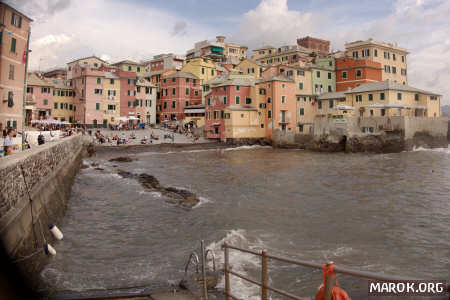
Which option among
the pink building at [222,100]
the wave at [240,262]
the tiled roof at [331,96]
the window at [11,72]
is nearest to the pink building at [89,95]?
the pink building at [222,100]

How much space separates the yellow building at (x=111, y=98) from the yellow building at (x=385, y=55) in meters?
50.0

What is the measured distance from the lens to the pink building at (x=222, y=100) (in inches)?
2160

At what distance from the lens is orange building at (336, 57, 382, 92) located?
2331 inches

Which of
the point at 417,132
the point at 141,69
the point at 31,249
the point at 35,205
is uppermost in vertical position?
the point at 141,69

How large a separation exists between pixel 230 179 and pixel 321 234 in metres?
13.4

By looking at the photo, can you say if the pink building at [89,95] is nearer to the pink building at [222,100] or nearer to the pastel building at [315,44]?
the pink building at [222,100]

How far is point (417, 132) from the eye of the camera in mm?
45625

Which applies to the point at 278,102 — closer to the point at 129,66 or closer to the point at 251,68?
the point at 251,68

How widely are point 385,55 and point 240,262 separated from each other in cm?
6808

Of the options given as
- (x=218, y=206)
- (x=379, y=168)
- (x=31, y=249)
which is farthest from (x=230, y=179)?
(x=31, y=249)

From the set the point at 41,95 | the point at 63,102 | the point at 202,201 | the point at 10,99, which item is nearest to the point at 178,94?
the point at 63,102

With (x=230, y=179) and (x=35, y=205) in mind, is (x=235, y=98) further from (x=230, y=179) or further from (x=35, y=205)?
(x=35, y=205)

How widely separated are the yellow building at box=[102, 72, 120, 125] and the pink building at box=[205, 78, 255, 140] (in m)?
19.9

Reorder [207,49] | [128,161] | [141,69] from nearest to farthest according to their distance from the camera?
[128,161]
[141,69]
[207,49]
